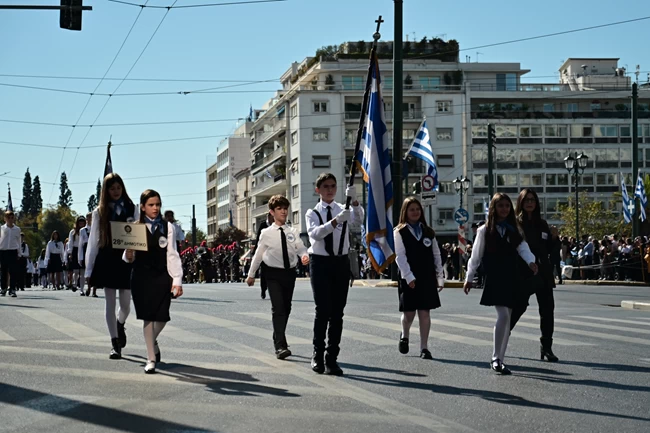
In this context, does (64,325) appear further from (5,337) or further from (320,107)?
(320,107)

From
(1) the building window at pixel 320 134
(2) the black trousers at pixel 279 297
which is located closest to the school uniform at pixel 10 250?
(2) the black trousers at pixel 279 297

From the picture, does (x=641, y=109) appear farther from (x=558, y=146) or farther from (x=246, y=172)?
(x=246, y=172)

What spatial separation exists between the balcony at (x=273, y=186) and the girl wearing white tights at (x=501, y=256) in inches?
3585

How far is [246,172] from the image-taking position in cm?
12925

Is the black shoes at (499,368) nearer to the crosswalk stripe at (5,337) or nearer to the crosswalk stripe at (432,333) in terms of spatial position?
the crosswalk stripe at (432,333)

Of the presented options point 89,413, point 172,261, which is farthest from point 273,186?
point 89,413

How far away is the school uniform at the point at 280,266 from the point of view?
11.4 meters

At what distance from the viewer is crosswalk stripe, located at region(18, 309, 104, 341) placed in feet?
44.3

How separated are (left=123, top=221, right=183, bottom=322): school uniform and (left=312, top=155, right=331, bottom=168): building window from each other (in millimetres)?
85919

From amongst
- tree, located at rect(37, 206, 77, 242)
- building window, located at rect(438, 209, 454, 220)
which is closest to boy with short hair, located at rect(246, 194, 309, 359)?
building window, located at rect(438, 209, 454, 220)

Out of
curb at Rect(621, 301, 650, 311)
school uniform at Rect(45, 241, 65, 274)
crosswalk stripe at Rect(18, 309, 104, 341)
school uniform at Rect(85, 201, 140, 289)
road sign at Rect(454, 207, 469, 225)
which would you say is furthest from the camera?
road sign at Rect(454, 207, 469, 225)

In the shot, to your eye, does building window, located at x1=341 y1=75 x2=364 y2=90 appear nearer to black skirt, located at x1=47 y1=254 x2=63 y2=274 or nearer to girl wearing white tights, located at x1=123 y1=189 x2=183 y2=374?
black skirt, located at x1=47 y1=254 x2=63 y2=274

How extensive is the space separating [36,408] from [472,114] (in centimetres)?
9127

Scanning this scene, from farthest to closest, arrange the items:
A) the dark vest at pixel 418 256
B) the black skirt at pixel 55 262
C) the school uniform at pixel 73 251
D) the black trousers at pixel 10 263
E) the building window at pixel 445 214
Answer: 1. the building window at pixel 445 214
2. the black skirt at pixel 55 262
3. the school uniform at pixel 73 251
4. the black trousers at pixel 10 263
5. the dark vest at pixel 418 256
